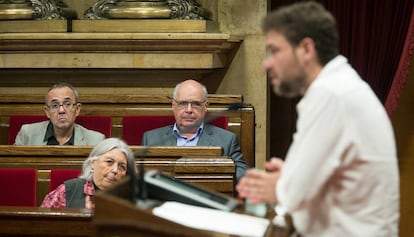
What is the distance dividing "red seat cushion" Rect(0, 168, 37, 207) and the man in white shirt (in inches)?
68.7

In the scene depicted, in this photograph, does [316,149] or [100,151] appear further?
[100,151]

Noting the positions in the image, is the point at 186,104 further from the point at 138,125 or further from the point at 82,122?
the point at 82,122

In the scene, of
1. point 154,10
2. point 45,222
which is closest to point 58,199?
point 45,222

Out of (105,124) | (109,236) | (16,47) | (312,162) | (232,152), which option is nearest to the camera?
(312,162)

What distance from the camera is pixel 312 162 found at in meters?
1.74

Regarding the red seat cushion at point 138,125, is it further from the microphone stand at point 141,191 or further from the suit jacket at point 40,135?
the microphone stand at point 141,191

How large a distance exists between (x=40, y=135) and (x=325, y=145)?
2808mm

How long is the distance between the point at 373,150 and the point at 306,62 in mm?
232

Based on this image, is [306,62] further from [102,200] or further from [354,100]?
[102,200]

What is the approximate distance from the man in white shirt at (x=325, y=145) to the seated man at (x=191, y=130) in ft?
7.59

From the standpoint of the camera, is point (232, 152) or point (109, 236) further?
point (232, 152)

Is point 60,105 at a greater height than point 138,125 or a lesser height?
greater

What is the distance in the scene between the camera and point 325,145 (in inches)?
68.6

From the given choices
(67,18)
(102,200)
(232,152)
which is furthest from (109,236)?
(67,18)
